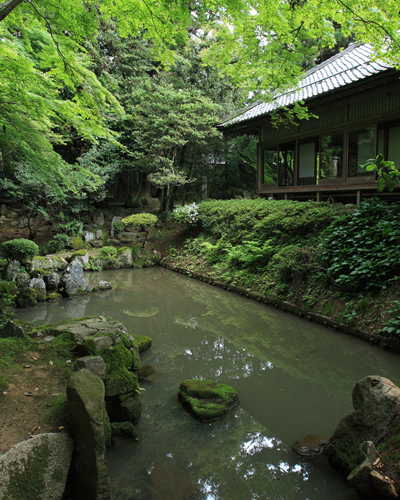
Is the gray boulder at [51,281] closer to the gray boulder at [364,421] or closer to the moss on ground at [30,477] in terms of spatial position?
the moss on ground at [30,477]

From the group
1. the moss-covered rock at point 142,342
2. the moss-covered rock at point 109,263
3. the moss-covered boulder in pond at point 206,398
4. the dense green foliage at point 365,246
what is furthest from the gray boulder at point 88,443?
the moss-covered rock at point 109,263

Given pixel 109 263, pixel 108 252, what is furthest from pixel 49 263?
pixel 108 252

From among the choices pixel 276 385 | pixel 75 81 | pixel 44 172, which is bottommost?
pixel 276 385

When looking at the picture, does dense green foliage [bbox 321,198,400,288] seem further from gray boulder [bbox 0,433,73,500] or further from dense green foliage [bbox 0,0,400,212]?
gray boulder [bbox 0,433,73,500]

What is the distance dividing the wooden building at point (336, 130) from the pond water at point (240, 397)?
21.5 feet

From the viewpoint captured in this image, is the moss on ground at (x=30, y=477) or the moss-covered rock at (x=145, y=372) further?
the moss-covered rock at (x=145, y=372)

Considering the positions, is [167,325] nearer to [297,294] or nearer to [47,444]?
[297,294]

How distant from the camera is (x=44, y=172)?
7430 millimetres

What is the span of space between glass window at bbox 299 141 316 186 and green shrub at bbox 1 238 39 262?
→ 1083cm

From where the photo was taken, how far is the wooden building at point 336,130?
1091 centimetres

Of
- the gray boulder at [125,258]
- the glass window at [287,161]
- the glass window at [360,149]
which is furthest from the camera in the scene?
the glass window at [287,161]

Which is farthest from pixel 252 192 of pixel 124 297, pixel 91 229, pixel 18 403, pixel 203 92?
pixel 18 403

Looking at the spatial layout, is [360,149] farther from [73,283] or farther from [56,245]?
[56,245]

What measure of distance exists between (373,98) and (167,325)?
1001 centimetres
